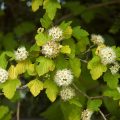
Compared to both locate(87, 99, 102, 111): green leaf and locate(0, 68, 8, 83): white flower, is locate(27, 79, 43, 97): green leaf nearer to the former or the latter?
locate(0, 68, 8, 83): white flower

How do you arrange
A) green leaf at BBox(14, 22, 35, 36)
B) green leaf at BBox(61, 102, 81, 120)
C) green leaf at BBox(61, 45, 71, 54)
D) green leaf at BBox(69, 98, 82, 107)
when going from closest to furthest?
green leaf at BBox(61, 45, 71, 54) → green leaf at BBox(69, 98, 82, 107) → green leaf at BBox(61, 102, 81, 120) → green leaf at BBox(14, 22, 35, 36)

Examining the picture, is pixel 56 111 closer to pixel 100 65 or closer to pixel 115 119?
pixel 115 119

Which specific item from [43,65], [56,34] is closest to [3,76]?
[43,65]

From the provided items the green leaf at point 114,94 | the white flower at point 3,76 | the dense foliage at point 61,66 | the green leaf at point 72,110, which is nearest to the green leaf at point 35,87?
the dense foliage at point 61,66

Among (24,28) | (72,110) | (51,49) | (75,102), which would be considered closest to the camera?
(51,49)

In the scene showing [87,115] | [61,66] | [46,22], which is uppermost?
[46,22]

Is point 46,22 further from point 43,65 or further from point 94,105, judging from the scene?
point 94,105

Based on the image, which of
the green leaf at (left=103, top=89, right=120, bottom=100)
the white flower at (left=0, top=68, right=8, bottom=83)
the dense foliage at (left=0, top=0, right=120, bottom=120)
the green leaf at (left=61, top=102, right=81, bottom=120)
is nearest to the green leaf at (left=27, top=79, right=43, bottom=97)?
the dense foliage at (left=0, top=0, right=120, bottom=120)
